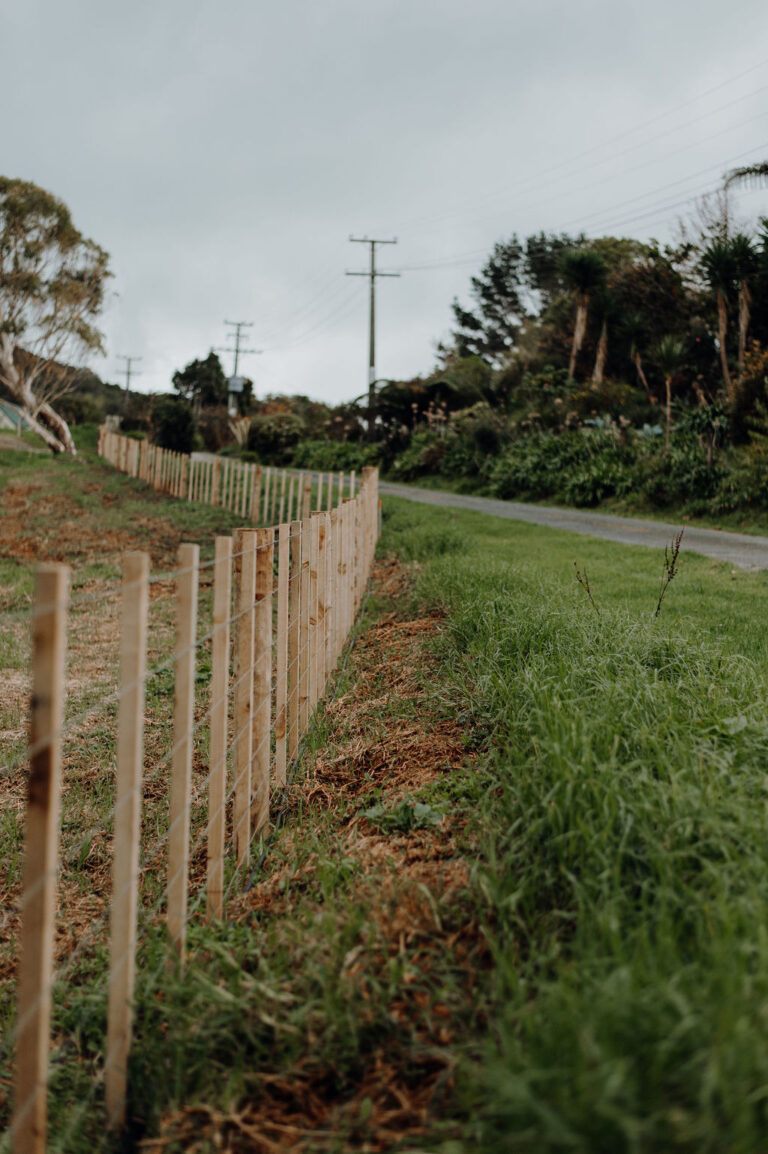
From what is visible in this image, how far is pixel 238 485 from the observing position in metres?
17.2

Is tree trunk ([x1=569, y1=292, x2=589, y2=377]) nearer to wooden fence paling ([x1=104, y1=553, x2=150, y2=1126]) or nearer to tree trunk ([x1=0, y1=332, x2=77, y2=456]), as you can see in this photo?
tree trunk ([x1=0, y1=332, x2=77, y2=456])

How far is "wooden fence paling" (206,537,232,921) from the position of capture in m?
2.55

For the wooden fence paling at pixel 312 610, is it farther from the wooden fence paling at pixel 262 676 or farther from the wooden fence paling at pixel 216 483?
the wooden fence paling at pixel 216 483

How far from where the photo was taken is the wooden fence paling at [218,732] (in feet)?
8.37

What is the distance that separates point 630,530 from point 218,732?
1165cm

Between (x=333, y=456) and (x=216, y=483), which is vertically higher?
(x=333, y=456)

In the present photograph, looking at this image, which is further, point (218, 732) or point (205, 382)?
point (205, 382)

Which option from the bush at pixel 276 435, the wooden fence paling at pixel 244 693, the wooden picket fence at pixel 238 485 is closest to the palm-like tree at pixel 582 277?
the wooden picket fence at pixel 238 485

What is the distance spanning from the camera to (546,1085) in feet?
4.64

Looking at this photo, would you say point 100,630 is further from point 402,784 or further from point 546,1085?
point 546,1085

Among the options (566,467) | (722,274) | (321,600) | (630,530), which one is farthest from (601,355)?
(321,600)

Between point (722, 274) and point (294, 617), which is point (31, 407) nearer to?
point (722, 274)

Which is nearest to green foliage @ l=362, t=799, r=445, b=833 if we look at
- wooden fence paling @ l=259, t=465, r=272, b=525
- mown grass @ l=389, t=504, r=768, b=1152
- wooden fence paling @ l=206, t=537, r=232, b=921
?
mown grass @ l=389, t=504, r=768, b=1152

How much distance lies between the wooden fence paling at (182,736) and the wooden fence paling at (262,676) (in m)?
0.84
